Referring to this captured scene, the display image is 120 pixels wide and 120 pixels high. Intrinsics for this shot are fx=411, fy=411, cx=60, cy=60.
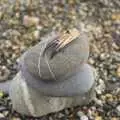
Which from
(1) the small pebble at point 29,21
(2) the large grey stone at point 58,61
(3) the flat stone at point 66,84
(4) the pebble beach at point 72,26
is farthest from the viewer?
(1) the small pebble at point 29,21

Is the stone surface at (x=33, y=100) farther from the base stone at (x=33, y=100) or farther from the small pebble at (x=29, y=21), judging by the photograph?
the small pebble at (x=29, y=21)

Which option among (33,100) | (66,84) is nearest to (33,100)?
(33,100)

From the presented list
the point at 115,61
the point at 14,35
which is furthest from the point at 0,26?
the point at 115,61

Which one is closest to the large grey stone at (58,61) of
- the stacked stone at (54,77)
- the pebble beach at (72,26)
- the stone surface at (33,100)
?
the stacked stone at (54,77)

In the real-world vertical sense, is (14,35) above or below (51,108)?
above

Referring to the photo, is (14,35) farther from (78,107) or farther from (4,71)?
(78,107)

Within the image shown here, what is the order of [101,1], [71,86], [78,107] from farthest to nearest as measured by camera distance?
1. [101,1]
2. [78,107]
3. [71,86]

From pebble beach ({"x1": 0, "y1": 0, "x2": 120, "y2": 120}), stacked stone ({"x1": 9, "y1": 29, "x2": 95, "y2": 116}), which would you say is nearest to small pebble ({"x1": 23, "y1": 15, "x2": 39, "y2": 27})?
pebble beach ({"x1": 0, "y1": 0, "x2": 120, "y2": 120})
